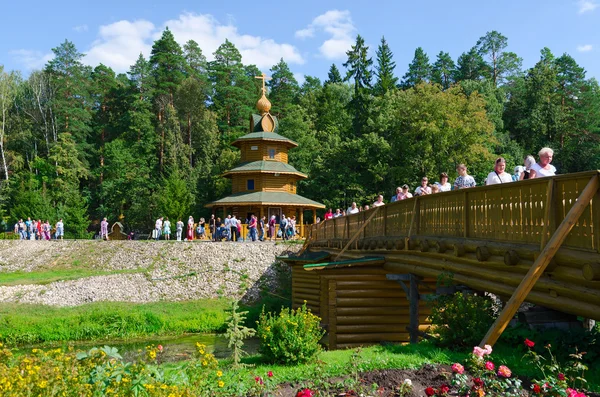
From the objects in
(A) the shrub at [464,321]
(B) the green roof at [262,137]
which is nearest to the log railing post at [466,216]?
(A) the shrub at [464,321]

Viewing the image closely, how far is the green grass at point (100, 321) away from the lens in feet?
67.2

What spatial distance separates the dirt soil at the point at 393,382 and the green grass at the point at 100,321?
44.8 ft

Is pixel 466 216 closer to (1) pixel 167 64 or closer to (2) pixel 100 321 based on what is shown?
(2) pixel 100 321

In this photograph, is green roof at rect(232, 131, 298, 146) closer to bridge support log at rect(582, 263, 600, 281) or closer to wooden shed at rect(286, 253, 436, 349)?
wooden shed at rect(286, 253, 436, 349)

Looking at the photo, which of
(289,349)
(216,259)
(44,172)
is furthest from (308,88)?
(289,349)

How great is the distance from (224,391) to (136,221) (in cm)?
5066

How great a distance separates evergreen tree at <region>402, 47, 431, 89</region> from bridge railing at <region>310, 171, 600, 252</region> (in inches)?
2441

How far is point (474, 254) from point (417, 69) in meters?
67.2

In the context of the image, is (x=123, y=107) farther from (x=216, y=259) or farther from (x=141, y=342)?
(x=141, y=342)

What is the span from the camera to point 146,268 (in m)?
29.9

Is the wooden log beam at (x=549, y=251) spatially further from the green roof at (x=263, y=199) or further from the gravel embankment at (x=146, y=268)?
the green roof at (x=263, y=199)

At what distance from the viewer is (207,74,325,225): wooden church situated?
4150 cm

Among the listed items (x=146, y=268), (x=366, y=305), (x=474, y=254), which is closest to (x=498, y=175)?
(x=474, y=254)

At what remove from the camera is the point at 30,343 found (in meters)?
20.0
